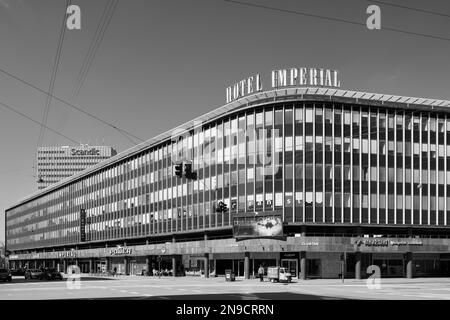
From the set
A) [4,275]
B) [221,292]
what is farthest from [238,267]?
[221,292]

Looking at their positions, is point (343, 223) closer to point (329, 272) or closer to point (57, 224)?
point (329, 272)

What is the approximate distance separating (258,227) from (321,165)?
33.8 feet

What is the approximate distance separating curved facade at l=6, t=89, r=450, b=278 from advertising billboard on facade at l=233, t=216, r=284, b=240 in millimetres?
844

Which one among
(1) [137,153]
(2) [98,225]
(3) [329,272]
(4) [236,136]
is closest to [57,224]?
(2) [98,225]

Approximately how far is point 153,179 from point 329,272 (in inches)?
1369

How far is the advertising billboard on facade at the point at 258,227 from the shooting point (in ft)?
218

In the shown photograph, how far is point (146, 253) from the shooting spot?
3556 inches

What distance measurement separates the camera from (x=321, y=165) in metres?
67.4

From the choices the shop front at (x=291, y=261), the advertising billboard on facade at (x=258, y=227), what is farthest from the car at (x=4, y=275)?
the shop front at (x=291, y=261)

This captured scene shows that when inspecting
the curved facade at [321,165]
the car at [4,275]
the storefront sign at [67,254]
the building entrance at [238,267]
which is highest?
the curved facade at [321,165]

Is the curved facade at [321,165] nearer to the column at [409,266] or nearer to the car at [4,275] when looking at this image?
the column at [409,266]

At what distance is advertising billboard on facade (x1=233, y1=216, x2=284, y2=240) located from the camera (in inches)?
2613

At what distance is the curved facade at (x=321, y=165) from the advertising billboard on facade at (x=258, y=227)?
2.77ft

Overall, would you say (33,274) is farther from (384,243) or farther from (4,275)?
(384,243)
